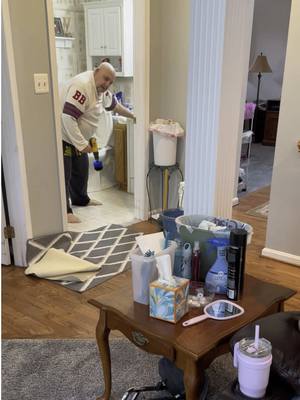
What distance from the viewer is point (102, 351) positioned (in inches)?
61.8

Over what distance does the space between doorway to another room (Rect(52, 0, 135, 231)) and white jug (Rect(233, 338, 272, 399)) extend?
2.62 meters

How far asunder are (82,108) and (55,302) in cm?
171

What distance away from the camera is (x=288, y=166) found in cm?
278

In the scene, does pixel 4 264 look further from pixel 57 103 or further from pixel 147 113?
pixel 147 113

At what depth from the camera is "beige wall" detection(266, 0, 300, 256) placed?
2576 millimetres

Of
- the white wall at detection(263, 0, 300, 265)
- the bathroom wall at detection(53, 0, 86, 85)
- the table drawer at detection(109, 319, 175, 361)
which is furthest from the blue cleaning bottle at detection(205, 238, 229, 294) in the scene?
the bathroom wall at detection(53, 0, 86, 85)

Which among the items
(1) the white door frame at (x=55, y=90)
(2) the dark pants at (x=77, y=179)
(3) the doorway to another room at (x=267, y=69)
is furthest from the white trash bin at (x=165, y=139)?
(3) the doorway to another room at (x=267, y=69)

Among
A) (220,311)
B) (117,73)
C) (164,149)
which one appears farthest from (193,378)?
(117,73)

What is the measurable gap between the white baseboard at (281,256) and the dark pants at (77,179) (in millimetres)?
1837

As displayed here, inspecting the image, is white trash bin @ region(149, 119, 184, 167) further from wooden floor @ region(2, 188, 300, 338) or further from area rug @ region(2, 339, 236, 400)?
area rug @ region(2, 339, 236, 400)

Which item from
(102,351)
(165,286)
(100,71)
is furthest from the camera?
(100,71)

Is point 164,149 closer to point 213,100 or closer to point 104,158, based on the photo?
point 104,158

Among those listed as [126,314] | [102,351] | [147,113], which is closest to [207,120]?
[126,314]

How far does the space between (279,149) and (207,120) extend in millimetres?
1257
